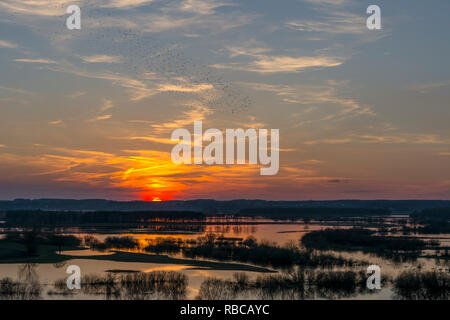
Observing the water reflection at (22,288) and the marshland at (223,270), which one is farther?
the marshland at (223,270)

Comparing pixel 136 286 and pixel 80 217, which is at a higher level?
pixel 136 286

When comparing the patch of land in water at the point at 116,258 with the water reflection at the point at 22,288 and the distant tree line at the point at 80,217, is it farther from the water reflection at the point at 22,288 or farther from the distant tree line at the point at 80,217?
the distant tree line at the point at 80,217

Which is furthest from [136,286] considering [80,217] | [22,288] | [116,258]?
[80,217]

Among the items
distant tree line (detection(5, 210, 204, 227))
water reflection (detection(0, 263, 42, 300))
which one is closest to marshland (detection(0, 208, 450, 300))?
water reflection (detection(0, 263, 42, 300))

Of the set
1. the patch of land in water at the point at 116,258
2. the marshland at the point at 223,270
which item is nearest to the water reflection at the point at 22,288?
the marshland at the point at 223,270

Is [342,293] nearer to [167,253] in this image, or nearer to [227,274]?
[227,274]

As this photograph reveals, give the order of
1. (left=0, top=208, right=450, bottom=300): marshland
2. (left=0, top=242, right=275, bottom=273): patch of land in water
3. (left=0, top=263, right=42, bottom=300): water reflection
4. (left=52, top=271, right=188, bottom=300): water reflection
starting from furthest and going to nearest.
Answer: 1. (left=0, top=242, right=275, bottom=273): patch of land in water
2. (left=0, top=208, right=450, bottom=300): marshland
3. (left=52, top=271, right=188, bottom=300): water reflection
4. (left=0, top=263, right=42, bottom=300): water reflection

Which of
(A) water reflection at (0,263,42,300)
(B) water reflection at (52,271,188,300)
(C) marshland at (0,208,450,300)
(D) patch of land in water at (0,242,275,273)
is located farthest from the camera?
(D) patch of land in water at (0,242,275,273)

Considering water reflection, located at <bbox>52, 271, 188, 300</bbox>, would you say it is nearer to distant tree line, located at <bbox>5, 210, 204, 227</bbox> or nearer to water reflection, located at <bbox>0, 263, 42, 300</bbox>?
water reflection, located at <bbox>0, 263, 42, 300</bbox>

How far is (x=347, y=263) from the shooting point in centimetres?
5038

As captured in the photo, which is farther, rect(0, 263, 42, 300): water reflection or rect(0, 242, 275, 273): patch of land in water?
rect(0, 242, 275, 273): patch of land in water

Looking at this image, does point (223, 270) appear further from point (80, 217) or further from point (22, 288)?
point (80, 217)
